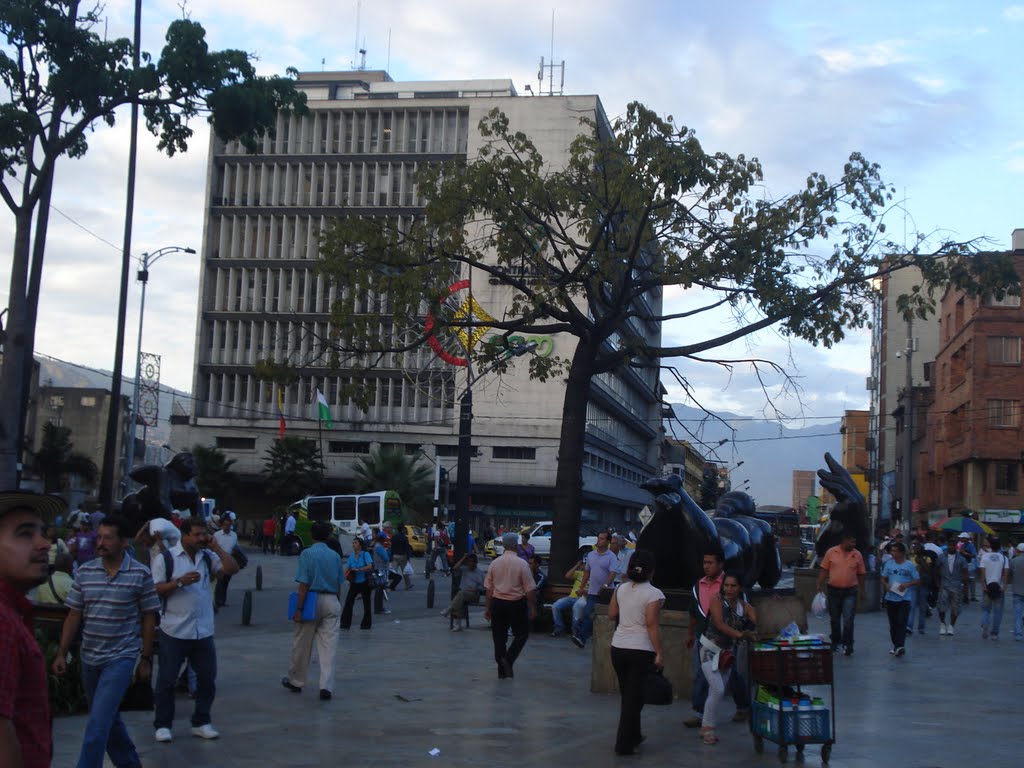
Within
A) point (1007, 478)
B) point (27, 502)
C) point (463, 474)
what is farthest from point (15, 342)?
point (1007, 478)

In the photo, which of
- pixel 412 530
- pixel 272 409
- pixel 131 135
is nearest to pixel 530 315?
pixel 131 135

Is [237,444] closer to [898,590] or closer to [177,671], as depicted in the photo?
[898,590]

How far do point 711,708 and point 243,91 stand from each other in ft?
40.9

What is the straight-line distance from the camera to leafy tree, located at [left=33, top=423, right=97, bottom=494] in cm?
6284

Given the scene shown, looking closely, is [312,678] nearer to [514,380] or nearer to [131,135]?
[131,135]

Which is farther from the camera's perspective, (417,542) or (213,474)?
(213,474)

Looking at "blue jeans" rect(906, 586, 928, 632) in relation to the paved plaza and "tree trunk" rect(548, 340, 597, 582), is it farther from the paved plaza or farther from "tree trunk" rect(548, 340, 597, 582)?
"tree trunk" rect(548, 340, 597, 582)

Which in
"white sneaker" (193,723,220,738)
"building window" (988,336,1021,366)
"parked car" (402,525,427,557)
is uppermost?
"building window" (988,336,1021,366)

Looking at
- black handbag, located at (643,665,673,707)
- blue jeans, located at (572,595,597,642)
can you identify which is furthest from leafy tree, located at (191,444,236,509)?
black handbag, located at (643,665,673,707)

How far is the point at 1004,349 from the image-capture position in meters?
50.5

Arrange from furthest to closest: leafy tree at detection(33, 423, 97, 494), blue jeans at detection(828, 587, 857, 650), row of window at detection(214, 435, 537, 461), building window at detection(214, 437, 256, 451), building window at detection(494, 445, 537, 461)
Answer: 1. building window at detection(214, 437, 256, 451)
2. row of window at detection(214, 435, 537, 461)
3. building window at detection(494, 445, 537, 461)
4. leafy tree at detection(33, 423, 97, 494)
5. blue jeans at detection(828, 587, 857, 650)

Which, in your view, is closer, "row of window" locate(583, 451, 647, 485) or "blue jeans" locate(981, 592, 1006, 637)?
"blue jeans" locate(981, 592, 1006, 637)

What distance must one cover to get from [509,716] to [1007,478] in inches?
1760

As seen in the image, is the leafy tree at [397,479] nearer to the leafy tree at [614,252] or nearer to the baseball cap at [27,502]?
the leafy tree at [614,252]
